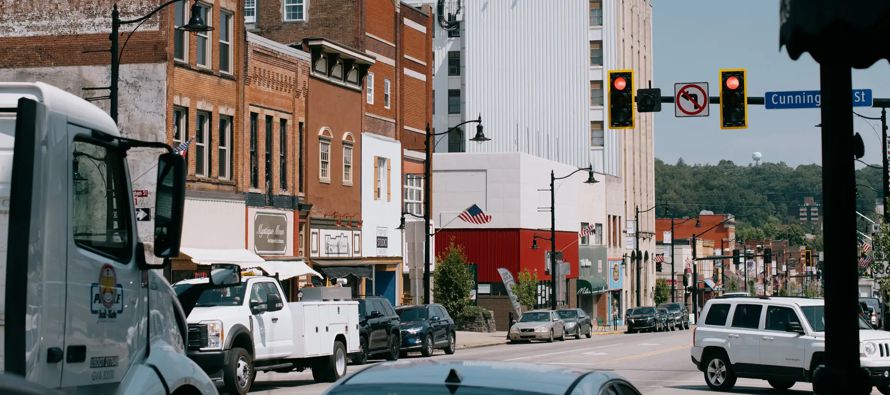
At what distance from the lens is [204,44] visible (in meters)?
42.0

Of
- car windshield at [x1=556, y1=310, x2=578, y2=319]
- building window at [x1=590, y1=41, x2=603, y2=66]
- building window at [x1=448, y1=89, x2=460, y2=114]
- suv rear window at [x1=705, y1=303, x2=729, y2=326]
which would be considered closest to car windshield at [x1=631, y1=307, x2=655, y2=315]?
car windshield at [x1=556, y1=310, x2=578, y2=319]

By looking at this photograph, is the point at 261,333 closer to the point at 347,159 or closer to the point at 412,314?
the point at 412,314

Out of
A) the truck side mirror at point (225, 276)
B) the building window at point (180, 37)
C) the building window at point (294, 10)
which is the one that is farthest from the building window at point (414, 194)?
the truck side mirror at point (225, 276)

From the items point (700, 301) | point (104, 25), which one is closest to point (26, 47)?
point (104, 25)

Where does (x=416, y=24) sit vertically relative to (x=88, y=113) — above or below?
above

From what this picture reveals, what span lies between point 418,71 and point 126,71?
2322 centimetres

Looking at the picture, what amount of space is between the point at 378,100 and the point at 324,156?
253 inches

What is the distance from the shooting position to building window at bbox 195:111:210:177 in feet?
135

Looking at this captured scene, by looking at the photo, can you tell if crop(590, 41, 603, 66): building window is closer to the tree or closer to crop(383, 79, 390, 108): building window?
the tree

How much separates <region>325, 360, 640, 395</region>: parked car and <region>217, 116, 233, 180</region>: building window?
36253mm

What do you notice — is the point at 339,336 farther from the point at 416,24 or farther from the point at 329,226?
the point at 416,24

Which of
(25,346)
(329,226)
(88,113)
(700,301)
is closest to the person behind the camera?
(25,346)

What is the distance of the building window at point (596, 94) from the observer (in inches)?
3676

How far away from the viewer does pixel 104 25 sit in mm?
39969
